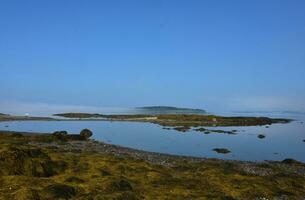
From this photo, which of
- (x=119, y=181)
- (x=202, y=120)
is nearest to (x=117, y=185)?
(x=119, y=181)

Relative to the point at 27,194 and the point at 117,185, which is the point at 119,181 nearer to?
the point at 117,185

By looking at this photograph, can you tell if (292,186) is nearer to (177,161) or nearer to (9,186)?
(177,161)

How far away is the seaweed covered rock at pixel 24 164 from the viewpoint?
86.3ft

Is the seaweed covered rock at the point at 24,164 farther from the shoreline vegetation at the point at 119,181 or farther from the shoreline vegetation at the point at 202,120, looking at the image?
the shoreline vegetation at the point at 202,120

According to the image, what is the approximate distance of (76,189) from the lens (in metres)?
24.0

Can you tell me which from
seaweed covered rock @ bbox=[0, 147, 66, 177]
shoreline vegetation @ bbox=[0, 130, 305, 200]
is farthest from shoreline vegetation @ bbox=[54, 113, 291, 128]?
seaweed covered rock @ bbox=[0, 147, 66, 177]

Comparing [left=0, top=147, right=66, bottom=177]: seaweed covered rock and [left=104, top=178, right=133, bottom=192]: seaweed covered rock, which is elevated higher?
[left=0, top=147, right=66, bottom=177]: seaweed covered rock

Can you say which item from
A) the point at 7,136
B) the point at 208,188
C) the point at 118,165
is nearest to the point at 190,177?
the point at 208,188

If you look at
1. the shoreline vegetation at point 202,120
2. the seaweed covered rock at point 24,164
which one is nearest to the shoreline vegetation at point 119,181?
the seaweed covered rock at point 24,164

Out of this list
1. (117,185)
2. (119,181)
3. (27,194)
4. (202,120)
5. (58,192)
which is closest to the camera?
(27,194)

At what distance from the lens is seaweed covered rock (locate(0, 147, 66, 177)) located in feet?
86.3

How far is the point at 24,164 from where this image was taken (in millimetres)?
27016

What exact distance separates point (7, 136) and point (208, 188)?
3845 cm

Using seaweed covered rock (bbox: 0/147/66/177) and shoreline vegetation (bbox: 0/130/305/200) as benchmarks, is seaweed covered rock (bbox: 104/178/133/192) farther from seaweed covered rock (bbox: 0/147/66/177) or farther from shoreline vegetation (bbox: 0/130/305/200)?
seaweed covered rock (bbox: 0/147/66/177)
